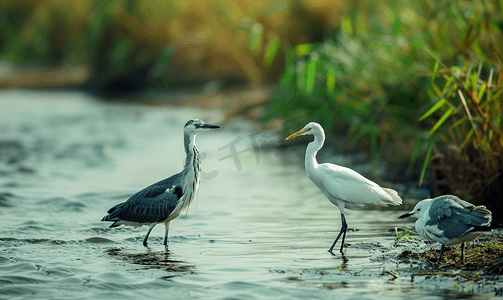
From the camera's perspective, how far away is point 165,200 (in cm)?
662

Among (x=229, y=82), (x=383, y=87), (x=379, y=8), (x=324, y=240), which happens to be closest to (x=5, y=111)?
(x=229, y=82)

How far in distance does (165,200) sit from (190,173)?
409mm

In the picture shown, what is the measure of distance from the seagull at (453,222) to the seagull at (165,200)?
7.85 feet

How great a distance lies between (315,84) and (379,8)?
4215 mm

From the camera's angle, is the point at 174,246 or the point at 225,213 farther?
the point at 225,213

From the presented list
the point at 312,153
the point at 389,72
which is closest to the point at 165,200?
the point at 312,153

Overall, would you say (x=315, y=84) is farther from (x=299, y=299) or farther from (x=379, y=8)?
(x=299, y=299)

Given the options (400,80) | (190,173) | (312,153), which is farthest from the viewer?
(400,80)

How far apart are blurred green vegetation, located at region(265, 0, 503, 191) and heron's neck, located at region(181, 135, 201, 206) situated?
2418 millimetres

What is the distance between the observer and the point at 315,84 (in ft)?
36.7

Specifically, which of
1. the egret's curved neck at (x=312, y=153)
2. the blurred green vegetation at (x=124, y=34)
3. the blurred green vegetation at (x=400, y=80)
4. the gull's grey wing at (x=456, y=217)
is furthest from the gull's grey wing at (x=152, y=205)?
the blurred green vegetation at (x=124, y=34)

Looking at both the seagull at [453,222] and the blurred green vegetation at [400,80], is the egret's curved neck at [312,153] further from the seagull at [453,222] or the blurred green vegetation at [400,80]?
the blurred green vegetation at [400,80]

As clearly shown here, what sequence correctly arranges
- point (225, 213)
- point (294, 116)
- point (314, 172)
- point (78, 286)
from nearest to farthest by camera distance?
point (78, 286) < point (314, 172) < point (225, 213) < point (294, 116)

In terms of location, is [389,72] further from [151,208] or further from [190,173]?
[151,208]
